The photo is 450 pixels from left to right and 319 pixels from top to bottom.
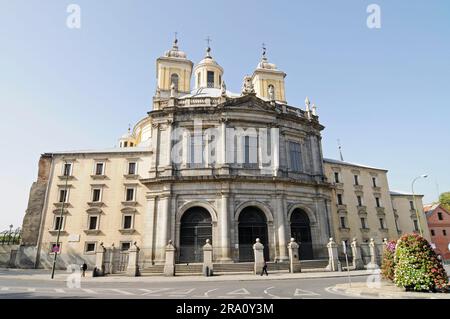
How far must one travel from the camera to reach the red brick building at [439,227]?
44.8 meters

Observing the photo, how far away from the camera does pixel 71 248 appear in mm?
28297

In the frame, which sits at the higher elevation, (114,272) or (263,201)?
(263,201)

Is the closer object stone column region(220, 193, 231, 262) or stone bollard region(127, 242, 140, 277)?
stone bollard region(127, 242, 140, 277)

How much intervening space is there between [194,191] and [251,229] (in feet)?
21.8

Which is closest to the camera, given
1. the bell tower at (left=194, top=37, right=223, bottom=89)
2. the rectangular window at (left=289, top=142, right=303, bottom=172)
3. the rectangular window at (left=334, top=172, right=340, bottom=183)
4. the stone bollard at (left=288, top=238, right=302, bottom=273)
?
the stone bollard at (left=288, top=238, right=302, bottom=273)

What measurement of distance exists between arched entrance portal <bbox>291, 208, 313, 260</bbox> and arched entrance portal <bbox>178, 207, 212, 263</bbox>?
9.01 metres

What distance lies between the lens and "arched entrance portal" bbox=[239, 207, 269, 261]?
26.9 meters

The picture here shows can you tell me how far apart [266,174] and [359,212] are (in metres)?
16.6

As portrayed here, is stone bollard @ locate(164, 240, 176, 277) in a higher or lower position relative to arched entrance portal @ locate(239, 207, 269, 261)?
lower

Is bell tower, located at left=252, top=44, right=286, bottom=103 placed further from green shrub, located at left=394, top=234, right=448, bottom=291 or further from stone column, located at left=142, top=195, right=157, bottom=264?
green shrub, located at left=394, top=234, right=448, bottom=291

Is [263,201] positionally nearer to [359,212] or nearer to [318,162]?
[318,162]

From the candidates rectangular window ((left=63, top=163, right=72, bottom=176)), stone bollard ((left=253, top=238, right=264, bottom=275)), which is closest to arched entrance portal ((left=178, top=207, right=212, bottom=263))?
stone bollard ((left=253, top=238, right=264, bottom=275))
